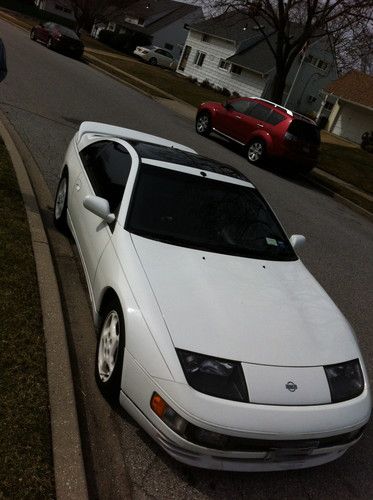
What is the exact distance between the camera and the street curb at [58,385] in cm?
263

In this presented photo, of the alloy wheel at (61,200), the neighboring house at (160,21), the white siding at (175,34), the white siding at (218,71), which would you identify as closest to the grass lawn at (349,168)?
the alloy wheel at (61,200)

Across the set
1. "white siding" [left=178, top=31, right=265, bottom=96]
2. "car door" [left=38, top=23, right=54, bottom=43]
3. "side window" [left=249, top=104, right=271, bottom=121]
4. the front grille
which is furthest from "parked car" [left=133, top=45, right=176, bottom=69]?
the front grille

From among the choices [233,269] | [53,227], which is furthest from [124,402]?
[53,227]

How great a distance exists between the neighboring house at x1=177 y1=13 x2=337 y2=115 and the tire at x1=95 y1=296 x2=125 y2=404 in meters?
35.0

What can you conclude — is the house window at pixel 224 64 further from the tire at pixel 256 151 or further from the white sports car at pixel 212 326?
the white sports car at pixel 212 326

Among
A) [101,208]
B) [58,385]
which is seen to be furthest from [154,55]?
[58,385]

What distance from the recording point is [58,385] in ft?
10.7

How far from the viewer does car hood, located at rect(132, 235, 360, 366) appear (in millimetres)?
2967

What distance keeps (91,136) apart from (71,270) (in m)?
1.63

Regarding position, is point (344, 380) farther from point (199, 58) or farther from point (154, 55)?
point (154, 55)

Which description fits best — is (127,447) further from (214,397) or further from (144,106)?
(144,106)

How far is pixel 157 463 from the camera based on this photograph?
298 cm

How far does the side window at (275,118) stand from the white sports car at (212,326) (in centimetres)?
998

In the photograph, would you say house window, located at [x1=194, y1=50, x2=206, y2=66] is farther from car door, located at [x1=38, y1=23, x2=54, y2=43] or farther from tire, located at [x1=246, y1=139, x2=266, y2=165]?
tire, located at [x1=246, y1=139, x2=266, y2=165]
